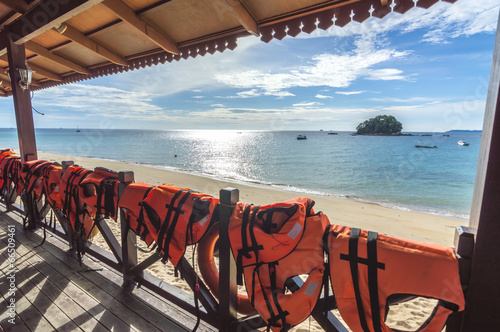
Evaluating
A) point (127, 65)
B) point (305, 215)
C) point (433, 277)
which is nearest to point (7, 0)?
point (127, 65)

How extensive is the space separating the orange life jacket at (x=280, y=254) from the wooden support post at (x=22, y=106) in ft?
15.7

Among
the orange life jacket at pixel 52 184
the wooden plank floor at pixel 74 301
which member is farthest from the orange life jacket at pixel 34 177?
the wooden plank floor at pixel 74 301

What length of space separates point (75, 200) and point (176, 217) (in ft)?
5.11

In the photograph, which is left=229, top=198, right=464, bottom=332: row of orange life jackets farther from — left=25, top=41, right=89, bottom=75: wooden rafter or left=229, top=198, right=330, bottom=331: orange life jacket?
left=25, top=41, right=89, bottom=75: wooden rafter

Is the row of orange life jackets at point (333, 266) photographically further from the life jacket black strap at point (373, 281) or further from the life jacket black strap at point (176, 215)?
the life jacket black strap at point (176, 215)

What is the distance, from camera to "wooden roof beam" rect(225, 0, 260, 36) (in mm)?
2330

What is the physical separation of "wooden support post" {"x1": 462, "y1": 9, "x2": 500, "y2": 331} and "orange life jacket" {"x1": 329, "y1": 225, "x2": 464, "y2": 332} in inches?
5.0

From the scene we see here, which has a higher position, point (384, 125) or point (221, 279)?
point (384, 125)

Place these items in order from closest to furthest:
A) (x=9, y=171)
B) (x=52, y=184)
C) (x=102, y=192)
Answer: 1. (x=102, y=192)
2. (x=52, y=184)
3. (x=9, y=171)

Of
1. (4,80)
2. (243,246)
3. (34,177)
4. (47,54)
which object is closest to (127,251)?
(243,246)

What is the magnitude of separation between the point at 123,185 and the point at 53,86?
251 inches

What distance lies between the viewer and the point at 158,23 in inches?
129

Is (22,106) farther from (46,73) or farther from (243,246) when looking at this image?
(243,246)

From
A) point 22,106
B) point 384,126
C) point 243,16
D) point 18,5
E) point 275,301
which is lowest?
point 275,301
